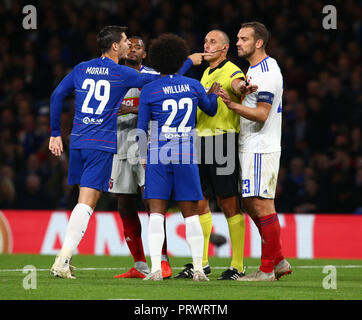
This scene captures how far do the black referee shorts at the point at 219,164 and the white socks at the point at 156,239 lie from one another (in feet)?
3.17

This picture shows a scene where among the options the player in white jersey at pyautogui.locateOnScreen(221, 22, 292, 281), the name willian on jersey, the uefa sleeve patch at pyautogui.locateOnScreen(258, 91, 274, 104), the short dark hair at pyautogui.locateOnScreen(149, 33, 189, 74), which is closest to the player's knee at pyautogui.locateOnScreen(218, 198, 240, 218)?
the player in white jersey at pyautogui.locateOnScreen(221, 22, 292, 281)

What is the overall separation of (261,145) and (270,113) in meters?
0.31

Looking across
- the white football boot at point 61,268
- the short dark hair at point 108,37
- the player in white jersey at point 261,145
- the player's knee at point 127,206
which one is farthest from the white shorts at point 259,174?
the white football boot at point 61,268

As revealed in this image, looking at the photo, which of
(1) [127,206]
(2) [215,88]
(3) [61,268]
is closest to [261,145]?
(2) [215,88]

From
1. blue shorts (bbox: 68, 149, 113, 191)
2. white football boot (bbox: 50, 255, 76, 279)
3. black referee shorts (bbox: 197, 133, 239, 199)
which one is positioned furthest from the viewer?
black referee shorts (bbox: 197, 133, 239, 199)

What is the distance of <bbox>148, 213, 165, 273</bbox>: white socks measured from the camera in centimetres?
651

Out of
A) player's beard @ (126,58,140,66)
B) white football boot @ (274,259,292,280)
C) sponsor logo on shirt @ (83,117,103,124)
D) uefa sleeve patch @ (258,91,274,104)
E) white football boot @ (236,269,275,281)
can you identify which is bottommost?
white football boot @ (236,269,275,281)

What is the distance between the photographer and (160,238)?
6531 millimetres

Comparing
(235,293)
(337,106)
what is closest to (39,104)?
(337,106)

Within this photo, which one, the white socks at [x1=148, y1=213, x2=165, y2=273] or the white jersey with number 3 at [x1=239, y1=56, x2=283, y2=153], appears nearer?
the white socks at [x1=148, y1=213, x2=165, y2=273]

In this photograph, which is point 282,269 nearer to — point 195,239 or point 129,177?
point 195,239

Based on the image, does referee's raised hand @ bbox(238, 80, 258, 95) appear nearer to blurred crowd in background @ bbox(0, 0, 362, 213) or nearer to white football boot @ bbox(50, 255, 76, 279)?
white football boot @ bbox(50, 255, 76, 279)

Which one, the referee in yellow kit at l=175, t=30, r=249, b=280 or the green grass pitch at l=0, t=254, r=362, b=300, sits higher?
the referee in yellow kit at l=175, t=30, r=249, b=280

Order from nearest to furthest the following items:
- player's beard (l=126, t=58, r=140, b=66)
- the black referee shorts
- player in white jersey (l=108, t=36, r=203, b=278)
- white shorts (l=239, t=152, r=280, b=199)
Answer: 1. white shorts (l=239, t=152, r=280, b=199)
2. the black referee shorts
3. player in white jersey (l=108, t=36, r=203, b=278)
4. player's beard (l=126, t=58, r=140, b=66)
